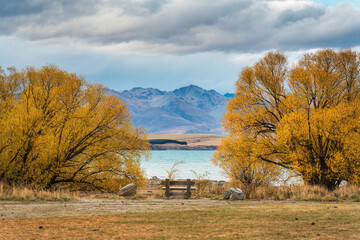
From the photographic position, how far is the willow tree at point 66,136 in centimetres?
3070

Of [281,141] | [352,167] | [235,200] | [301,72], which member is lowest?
[235,200]

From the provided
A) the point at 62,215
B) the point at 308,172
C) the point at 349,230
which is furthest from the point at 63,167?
the point at 349,230

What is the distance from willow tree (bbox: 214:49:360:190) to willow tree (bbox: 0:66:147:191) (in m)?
8.35

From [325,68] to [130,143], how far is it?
1752 cm

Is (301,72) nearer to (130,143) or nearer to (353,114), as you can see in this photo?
(353,114)

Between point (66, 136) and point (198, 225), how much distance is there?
807 inches

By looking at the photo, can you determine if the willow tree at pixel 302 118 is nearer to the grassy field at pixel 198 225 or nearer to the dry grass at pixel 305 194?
the dry grass at pixel 305 194

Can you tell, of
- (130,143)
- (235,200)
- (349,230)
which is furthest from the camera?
(130,143)

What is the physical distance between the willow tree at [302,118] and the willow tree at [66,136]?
8.35 m

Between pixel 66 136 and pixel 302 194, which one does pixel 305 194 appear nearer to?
pixel 302 194

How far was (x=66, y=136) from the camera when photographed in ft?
109

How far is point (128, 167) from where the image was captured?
35875mm

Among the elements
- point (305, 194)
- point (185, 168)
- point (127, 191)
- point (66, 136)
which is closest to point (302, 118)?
point (305, 194)

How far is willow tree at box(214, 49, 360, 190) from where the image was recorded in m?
31.0
